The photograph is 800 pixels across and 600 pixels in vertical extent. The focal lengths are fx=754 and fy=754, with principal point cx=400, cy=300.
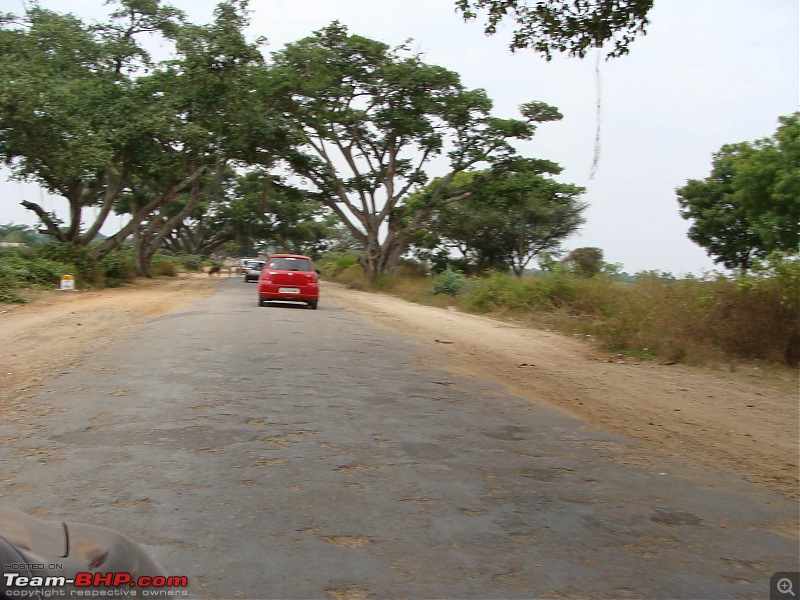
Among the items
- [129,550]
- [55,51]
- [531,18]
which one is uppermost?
[55,51]

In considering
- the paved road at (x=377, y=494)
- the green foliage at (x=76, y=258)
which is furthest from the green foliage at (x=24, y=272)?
the paved road at (x=377, y=494)

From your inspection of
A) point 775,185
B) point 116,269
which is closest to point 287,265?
point 116,269

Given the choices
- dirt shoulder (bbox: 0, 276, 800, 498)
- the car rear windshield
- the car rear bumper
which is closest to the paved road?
dirt shoulder (bbox: 0, 276, 800, 498)

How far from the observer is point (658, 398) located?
985 centimetres

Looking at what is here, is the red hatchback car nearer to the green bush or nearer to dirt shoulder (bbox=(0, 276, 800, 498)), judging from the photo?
dirt shoulder (bbox=(0, 276, 800, 498))

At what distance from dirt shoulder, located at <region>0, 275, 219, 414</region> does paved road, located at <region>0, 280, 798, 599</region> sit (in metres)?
0.77

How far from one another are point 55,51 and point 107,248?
845 cm

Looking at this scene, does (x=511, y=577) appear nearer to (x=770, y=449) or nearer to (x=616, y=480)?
(x=616, y=480)

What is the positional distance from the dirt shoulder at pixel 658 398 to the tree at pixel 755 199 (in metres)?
13.7

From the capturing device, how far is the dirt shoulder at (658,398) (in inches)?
281

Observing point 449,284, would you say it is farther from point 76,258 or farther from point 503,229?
point 503,229

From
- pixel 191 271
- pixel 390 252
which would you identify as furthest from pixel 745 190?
pixel 191 271

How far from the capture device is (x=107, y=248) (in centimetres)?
3322

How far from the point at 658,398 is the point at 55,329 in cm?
1080
